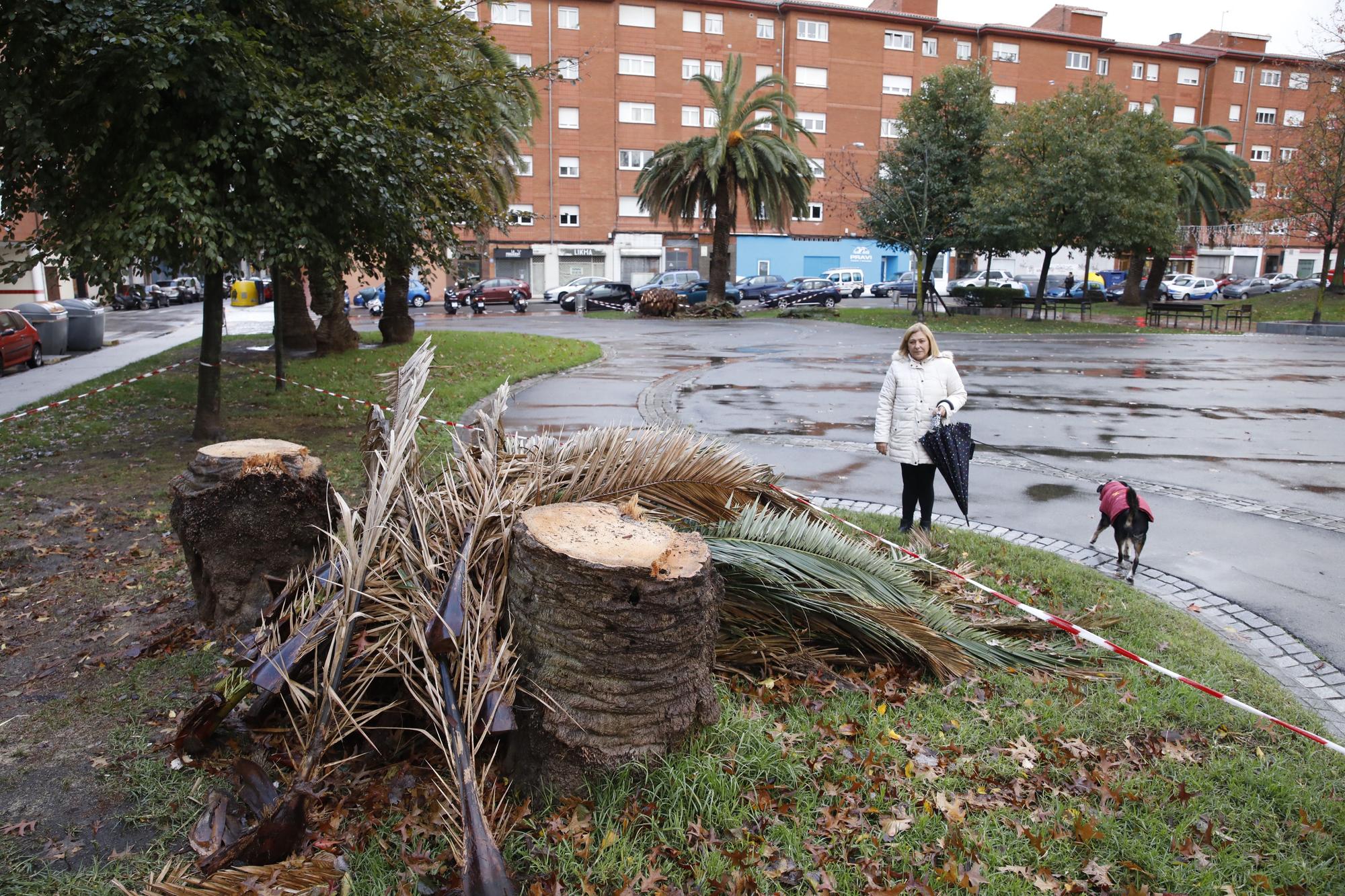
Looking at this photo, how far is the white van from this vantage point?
178ft

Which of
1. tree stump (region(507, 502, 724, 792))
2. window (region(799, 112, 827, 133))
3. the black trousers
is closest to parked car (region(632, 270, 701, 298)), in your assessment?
window (region(799, 112, 827, 133))

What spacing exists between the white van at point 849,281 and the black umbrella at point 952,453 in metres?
48.6

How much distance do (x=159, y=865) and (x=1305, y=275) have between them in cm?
7908

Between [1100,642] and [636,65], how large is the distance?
55.7 m

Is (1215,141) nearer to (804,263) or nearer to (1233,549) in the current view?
(804,263)

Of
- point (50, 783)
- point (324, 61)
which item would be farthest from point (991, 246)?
point (50, 783)

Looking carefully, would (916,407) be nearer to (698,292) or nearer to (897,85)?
(698,292)

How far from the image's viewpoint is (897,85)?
60.0 m

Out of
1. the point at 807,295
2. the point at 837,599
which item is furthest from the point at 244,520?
the point at 807,295

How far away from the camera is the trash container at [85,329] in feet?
76.2

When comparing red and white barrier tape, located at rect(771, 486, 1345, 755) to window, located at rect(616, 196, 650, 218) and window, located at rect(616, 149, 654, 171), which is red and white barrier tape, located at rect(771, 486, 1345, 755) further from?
window, located at rect(616, 149, 654, 171)

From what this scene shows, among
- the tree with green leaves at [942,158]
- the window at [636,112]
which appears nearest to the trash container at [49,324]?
the tree with green leaves at [942,158]

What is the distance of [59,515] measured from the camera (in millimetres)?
7352

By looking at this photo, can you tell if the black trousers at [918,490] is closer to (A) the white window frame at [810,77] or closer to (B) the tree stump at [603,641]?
(B) the tree stump at [603,641]
